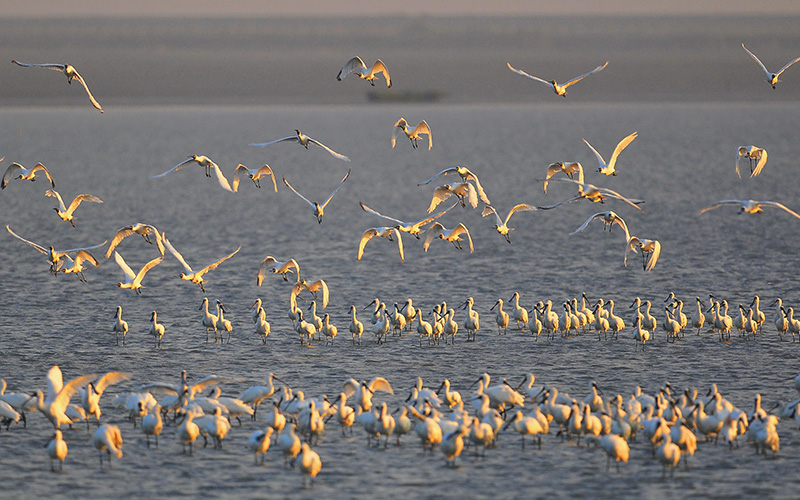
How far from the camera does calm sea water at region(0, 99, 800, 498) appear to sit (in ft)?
74.1

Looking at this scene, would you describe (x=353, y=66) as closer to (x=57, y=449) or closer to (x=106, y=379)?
(x=106, y=379)

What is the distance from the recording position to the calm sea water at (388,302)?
74.1ft

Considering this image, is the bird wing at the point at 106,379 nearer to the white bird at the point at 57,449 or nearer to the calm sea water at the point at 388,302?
the calm sea water at the point at 388,302

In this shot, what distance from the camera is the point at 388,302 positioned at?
1537 inches

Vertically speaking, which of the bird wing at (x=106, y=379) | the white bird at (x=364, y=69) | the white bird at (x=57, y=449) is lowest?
the white bird at (x=57, y=449)

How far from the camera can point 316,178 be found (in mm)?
108750

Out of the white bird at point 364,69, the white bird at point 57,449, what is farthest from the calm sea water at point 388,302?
the white bird at point 364,69

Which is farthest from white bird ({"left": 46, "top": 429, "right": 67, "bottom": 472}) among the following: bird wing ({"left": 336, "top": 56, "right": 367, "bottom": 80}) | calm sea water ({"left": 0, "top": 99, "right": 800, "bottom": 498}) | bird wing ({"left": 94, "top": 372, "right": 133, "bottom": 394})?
bird wing ({"left": 336, "top": 56, "right": 367, "bottom": 80})

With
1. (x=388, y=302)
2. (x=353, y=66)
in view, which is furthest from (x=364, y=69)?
(x=388, y=302)

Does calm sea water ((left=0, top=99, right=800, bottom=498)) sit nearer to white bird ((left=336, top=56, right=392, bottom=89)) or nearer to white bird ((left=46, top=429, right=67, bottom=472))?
white bird ((left=46, top=429, right=67, bottom=472))

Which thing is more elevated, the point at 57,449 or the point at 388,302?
the point at 388,302

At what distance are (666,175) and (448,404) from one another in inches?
2999

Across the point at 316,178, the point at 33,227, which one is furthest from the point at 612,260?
the point at 316,178

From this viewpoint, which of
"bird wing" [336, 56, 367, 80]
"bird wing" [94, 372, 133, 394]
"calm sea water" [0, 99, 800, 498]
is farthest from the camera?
"bird wing" [336, 56, 367, 80]
